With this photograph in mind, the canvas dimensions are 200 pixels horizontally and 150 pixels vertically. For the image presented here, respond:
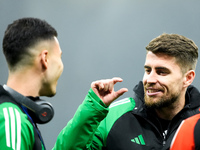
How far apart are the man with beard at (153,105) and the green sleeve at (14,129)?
375 millimetres

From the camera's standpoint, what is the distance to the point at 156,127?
149 cm

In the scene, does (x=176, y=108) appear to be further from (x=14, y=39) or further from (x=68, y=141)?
(x=14, y=39)

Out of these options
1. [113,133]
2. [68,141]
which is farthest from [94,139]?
[68,141]

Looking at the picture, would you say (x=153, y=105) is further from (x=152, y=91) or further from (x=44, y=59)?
(x=44, y=59)

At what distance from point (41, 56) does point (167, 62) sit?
78 cm

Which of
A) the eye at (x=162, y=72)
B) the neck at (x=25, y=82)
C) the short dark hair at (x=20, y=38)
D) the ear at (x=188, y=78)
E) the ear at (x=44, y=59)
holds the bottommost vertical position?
the ear at (x=188, y=78)

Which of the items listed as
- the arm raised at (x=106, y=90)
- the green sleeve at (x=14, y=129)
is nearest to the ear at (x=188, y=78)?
the arm raised at (x=106, y=90)

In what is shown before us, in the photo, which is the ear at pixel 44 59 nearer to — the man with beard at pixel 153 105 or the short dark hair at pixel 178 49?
the man with beard at pixel 153 105

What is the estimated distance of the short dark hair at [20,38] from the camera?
106 cm

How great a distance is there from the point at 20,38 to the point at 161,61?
0.82 m

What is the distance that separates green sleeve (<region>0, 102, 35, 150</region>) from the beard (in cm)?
78

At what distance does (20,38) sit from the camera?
1.07 meters

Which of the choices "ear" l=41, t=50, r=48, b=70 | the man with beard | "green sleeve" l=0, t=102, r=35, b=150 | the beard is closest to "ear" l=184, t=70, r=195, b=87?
the man with beard

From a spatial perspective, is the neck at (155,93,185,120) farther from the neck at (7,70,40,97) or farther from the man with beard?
the neck at (7,70,40,97)
